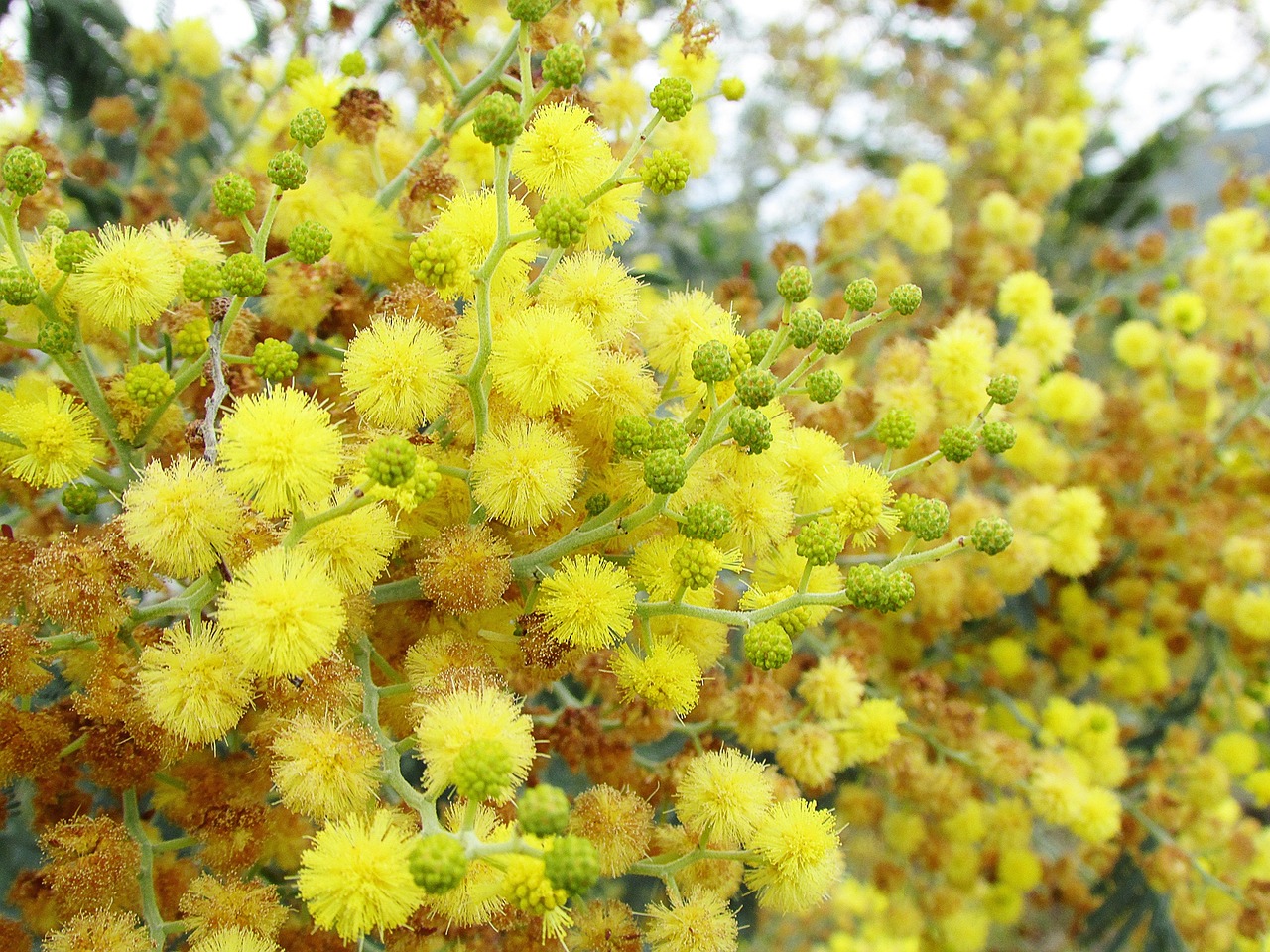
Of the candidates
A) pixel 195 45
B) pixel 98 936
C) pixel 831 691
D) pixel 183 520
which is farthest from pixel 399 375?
pixel 195 45

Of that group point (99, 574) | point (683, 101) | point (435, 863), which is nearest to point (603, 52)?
point (683, 101)

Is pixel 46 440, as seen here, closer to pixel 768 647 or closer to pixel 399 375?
pixel 399 375

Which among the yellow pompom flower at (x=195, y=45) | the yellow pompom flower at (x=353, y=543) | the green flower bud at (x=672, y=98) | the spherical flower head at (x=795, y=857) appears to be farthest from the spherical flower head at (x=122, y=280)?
the yellow pompom flower at (x=195, y=45)

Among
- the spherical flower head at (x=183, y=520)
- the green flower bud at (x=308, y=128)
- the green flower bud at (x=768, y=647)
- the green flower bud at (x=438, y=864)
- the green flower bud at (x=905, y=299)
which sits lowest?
the green flower bud at (x=438, y=864)

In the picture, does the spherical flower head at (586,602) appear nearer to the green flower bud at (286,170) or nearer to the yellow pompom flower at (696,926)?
the yellow pompom flower at (696,926)

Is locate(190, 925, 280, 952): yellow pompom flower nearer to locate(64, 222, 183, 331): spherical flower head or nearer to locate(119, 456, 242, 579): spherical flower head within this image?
locate(119, 456, 242, 579): spherical flower head

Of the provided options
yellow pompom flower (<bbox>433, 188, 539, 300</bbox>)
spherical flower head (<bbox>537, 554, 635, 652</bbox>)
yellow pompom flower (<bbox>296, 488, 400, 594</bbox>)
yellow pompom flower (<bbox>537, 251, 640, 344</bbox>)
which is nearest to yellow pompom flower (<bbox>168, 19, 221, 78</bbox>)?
yellow pompom flower (<bbox>433, 188, 539, 300</bbox>)
